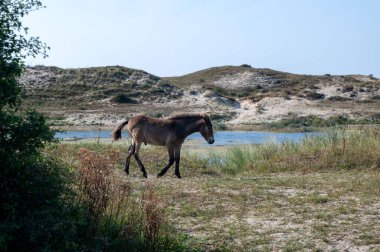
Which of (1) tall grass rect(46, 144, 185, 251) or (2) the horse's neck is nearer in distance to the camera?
(1) tall grass rect(46, 144, 185, 251)

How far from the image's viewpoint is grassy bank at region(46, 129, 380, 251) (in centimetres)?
757

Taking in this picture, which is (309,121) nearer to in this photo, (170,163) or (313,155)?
(313,155)

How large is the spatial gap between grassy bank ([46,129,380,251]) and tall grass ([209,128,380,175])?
79 millimetres

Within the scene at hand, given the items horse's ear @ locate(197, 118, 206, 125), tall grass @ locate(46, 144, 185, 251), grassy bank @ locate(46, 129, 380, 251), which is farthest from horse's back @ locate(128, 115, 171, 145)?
tall grass @ locate(46, 144, 185, 251)

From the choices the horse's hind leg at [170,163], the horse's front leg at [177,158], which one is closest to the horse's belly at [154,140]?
the horse's hind leg at [170,163]

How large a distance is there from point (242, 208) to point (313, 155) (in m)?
7.23

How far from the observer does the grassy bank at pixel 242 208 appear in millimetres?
7566

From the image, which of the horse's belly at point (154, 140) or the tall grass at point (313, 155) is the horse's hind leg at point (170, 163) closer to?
the horse's belly at point (154, 140)

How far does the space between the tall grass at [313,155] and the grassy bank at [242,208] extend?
8cm

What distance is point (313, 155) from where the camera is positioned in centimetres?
1645

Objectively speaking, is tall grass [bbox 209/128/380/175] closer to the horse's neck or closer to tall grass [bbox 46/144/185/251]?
the horse's neck

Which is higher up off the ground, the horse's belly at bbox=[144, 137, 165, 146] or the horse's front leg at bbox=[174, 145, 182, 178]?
the horse's belly at bbox=[144, 137, 165, 146]

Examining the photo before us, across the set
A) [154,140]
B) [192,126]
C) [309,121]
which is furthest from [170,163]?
[309,121]

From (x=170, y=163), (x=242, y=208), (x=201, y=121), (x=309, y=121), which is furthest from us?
(x=309, y=121)
